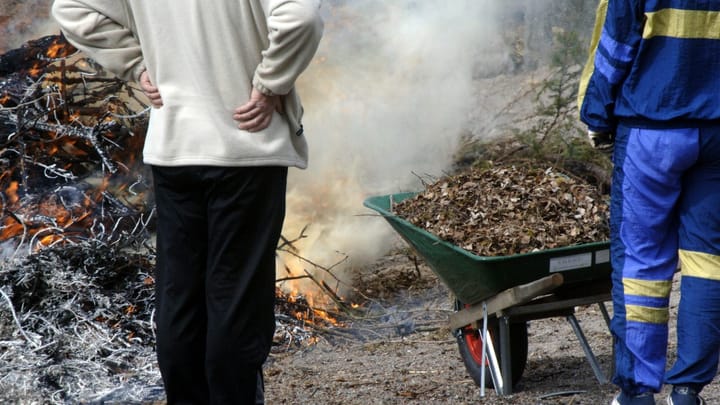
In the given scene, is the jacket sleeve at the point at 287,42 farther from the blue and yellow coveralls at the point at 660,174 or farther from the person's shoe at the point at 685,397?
the person's shoe at the point at 685,397

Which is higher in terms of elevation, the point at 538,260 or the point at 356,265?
A: the point at 538,260

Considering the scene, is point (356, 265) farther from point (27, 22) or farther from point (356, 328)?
point (27, 22)

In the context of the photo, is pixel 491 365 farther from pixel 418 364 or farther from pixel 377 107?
pixel 377 107

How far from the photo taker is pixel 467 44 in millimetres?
9055

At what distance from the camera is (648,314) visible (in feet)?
12.0

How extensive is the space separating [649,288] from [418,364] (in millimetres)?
1801

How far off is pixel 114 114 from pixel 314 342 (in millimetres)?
2113

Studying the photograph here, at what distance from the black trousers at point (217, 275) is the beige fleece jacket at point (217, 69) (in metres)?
0.07

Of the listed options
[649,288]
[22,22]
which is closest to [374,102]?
[22,22]

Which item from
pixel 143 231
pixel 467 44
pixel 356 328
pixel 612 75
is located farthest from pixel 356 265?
pixel 612 75

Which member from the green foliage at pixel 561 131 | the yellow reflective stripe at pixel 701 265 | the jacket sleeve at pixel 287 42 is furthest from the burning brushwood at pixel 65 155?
the yellow reflective stripe at pixel 701 265

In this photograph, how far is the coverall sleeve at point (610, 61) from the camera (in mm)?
3535

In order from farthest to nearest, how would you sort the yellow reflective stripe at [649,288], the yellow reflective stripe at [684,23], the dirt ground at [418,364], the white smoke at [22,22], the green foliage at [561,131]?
the white smoke at [22,22] < the green foliage at [561,131] < the dirt ground at [418,364] < the yellow reflective stripe at [649,288] < the yellow reflective stripe at [684,23]

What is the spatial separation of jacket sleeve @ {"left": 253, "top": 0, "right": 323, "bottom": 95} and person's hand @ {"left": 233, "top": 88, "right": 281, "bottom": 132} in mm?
29
